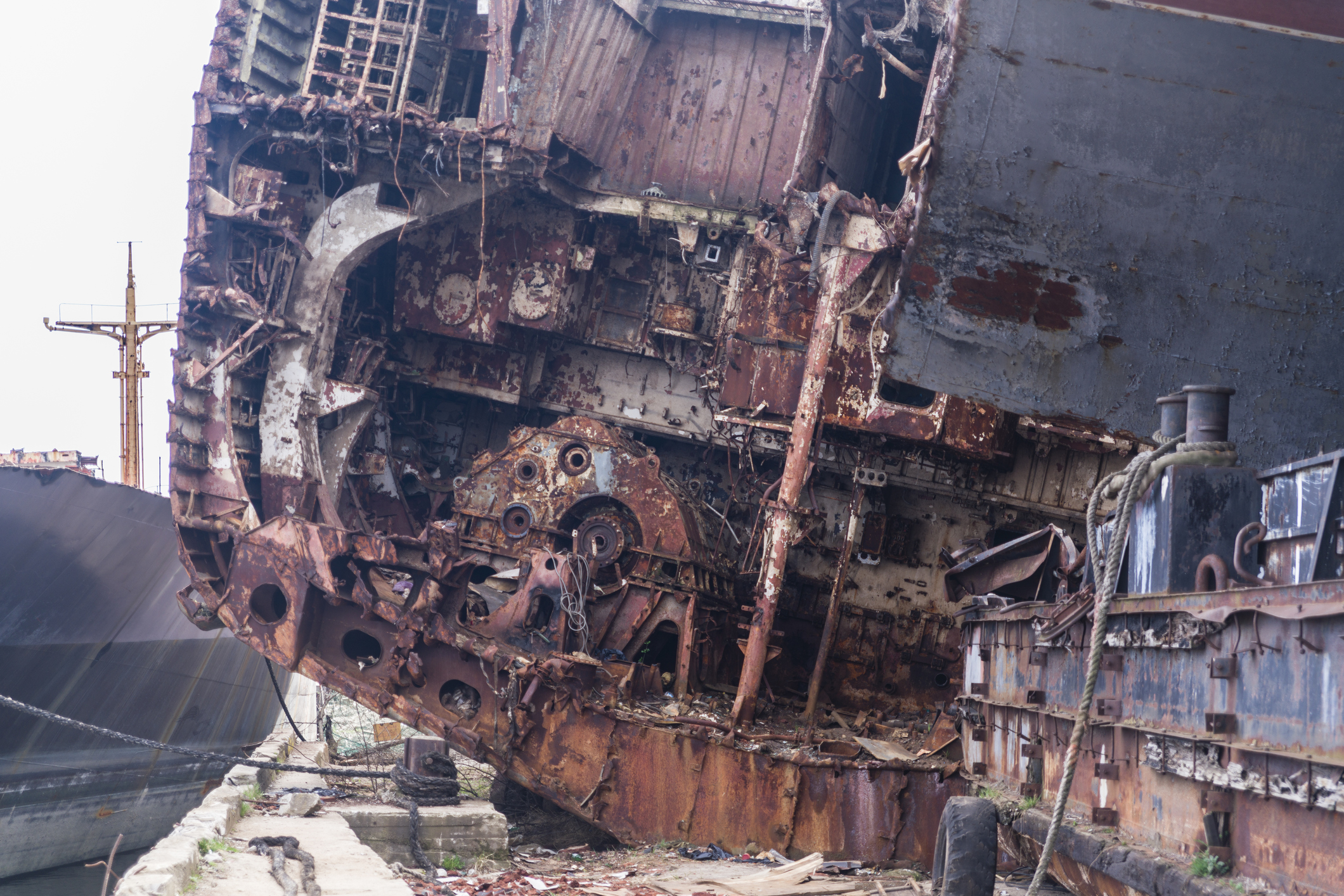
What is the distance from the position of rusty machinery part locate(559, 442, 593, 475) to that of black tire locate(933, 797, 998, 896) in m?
6.07

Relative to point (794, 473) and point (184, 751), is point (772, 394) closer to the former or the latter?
point (794, 473)

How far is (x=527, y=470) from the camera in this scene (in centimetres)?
1109

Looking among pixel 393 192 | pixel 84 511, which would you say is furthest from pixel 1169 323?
pixel 84 511

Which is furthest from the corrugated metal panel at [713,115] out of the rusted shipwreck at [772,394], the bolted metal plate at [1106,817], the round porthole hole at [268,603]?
the bolted metal plate at [1106,817]

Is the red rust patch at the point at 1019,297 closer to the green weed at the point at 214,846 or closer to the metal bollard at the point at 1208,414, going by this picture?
the metal bollard at the point at 1208,414

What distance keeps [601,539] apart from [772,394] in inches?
87.9

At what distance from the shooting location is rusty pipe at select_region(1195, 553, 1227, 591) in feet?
13.9

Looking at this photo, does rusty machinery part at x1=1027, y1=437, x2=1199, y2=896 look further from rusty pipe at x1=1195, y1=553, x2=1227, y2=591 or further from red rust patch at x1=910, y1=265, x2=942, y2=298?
red rust patch at x1=910, y1=265, x2=942, y2=298

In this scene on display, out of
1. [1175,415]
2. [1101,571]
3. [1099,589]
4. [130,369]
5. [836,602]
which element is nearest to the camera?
[1099,589]

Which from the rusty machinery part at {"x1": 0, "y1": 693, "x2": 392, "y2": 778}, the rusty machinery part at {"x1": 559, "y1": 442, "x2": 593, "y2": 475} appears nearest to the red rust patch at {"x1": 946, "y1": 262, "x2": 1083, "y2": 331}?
the rusty machinery part at {"x1": 559, "y1": 442, "x2": 593, "y2": 475}

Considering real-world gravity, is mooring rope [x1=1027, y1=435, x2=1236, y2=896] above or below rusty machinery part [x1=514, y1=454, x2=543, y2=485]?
below

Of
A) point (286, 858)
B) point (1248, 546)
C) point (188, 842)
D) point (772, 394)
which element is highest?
point (772, 394)

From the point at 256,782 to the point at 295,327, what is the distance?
14.8 feet

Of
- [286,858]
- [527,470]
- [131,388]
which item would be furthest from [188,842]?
[131,388]
